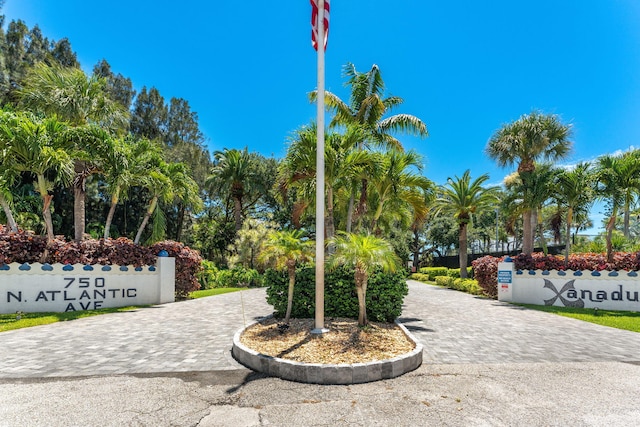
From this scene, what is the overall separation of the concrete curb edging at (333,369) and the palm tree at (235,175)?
24.8 metres

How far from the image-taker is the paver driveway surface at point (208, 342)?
254 inches

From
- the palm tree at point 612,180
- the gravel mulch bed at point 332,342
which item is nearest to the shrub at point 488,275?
the palm tree at point 612,180

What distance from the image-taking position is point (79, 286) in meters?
12.6

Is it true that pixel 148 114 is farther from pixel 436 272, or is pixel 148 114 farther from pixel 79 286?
pixel 436 272

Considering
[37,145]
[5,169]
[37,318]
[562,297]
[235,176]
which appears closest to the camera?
[37,318]

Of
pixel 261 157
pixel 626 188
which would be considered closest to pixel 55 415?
pixel 626 188

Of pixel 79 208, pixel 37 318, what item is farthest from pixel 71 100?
pixel 37 318

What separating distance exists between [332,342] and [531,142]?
16.8 meters

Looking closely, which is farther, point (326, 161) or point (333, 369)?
point (326, 161)

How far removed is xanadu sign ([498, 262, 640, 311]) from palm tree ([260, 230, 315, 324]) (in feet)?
36.9

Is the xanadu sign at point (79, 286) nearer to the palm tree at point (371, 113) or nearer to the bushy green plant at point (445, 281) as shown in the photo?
the palm tree at point (371, 113)

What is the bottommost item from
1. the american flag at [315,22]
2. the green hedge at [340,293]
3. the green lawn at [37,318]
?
the green lawn at [37,318]

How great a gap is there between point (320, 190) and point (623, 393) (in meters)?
5.69

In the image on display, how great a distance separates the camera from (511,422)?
4.22m
